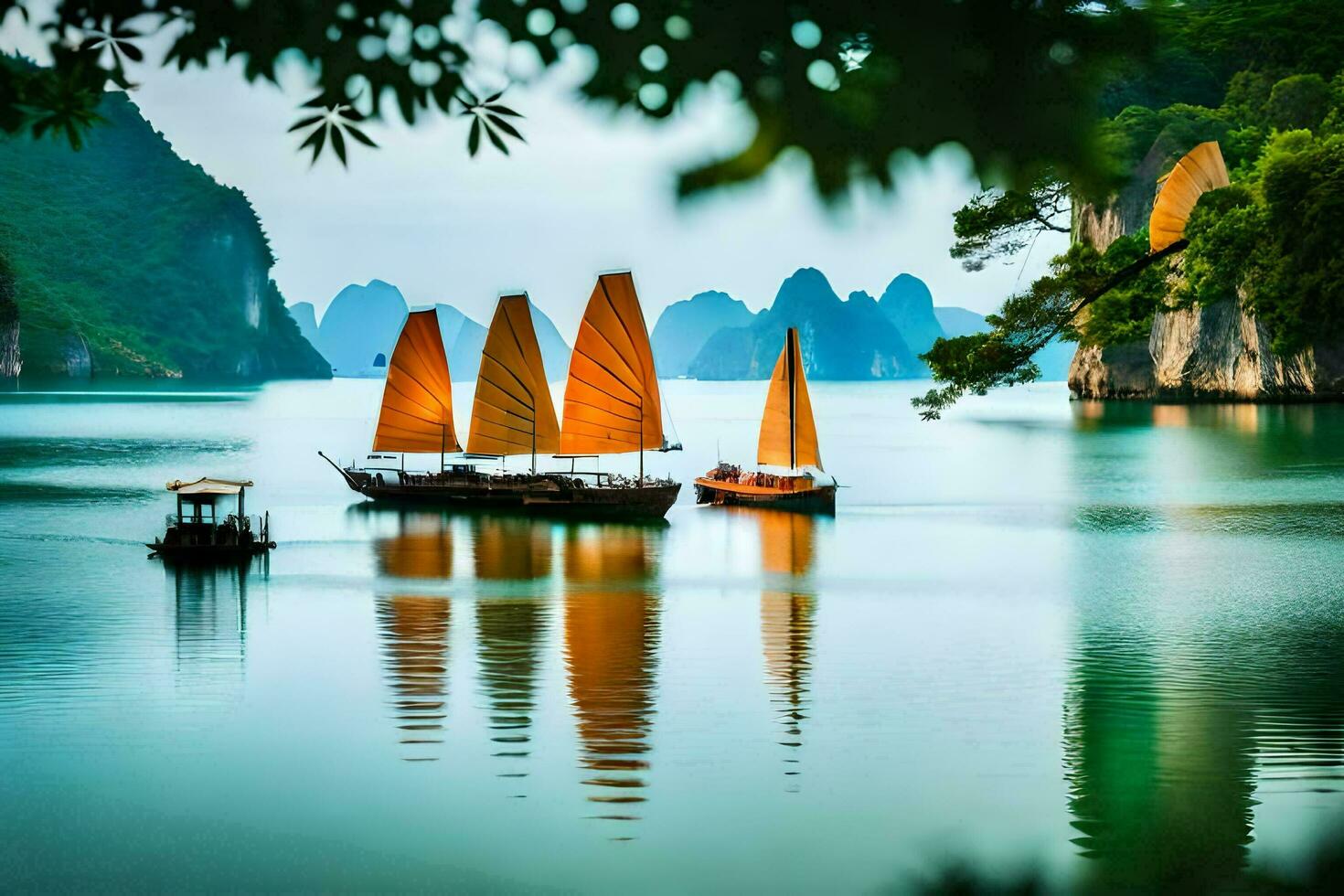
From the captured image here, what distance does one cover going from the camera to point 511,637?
608 inches

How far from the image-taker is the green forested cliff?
364 feet

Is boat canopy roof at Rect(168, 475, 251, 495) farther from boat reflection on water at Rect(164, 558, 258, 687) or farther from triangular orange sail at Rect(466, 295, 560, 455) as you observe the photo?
triangular orange sail at Rect(466, 295, 560, 455)

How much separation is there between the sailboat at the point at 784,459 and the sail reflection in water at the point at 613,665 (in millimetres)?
6638

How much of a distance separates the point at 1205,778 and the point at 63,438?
5116cm

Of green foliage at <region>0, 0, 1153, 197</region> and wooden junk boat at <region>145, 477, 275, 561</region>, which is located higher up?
green foliage at <region>0, 0, 1153, 197</region>

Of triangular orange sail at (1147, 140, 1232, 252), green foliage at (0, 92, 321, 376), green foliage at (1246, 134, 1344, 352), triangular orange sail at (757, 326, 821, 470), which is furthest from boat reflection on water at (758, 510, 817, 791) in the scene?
green foliage at (0, 92, 321, 376)

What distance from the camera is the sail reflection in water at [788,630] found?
38.6 ft

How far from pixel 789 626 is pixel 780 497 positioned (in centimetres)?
1411

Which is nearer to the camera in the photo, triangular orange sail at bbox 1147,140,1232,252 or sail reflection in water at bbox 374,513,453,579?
sail reflection in water at bbox 374,513,453,579

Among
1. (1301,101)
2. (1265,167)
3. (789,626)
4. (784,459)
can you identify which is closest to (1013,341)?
(789,626)

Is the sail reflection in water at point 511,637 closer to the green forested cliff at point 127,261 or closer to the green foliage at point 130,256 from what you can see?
the green forested cliff at point 127,261

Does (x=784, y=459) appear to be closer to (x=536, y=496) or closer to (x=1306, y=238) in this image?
(x=536, y=496)

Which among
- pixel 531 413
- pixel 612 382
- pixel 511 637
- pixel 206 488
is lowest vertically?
pixel 511 637

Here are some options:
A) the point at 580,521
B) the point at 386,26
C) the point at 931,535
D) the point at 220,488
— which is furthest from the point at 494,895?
the point at 580,521
